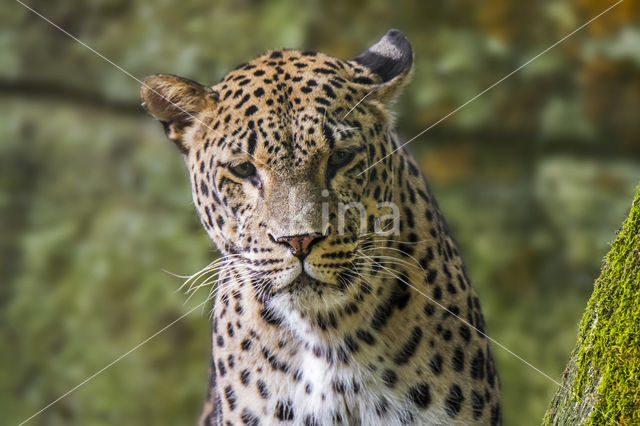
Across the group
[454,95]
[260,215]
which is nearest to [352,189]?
[260,215]

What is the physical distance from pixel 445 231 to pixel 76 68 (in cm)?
656

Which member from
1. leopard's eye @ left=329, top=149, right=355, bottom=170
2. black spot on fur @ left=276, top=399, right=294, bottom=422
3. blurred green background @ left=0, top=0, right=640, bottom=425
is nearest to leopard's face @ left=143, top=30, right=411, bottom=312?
leopard's eye @ left=329, top=149, right=355, bottom=170

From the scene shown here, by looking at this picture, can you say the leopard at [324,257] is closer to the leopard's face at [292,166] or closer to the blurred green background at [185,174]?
the leopard's face at [292,166]

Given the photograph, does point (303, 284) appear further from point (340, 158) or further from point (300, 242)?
point (340, 158)

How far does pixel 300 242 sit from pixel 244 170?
0.56 m

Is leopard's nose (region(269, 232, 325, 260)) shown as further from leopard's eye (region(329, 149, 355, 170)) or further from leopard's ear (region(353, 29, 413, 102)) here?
leopard's ear (region(353, 29, 413, 102))

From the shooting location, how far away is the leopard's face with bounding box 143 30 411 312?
3.78 m

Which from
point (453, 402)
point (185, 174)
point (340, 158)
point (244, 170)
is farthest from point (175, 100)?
point (185, 174)

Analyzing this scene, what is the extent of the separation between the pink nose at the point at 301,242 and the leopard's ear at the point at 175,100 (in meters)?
0.97

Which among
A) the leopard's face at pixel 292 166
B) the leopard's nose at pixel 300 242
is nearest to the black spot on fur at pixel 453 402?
the leopard's face at pixel 292 166

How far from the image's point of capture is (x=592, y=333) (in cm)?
279

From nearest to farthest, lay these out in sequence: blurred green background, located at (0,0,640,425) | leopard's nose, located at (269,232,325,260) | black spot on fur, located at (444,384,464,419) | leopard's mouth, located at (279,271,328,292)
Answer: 1. leopard's nose, located at (269,232,325,260)
2. leopard's mouth, located at (279,271,328,292)
3. black spot on fur, located at (444,384,464,419)
4. blurred green background, located at (0,0,640,425)

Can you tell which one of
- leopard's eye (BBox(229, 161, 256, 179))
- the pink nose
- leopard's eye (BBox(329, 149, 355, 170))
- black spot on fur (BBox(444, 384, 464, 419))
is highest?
leopard's eye (BBox(229, 161, 256, 179))

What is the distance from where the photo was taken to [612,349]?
2645 millimetres
